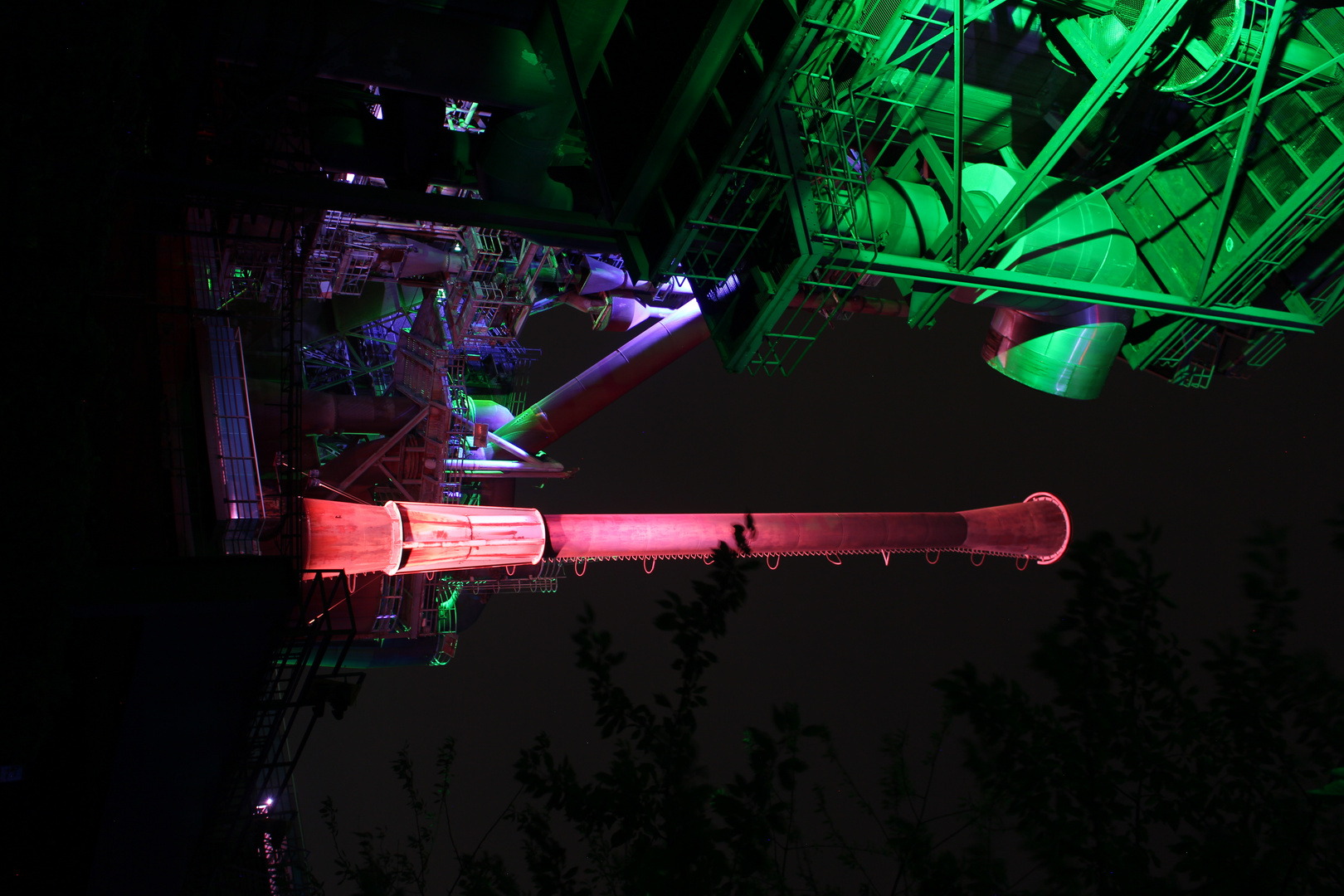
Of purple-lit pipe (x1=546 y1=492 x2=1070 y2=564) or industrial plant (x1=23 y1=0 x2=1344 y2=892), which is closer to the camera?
industrial plant (x1=23 y1=0 x2=1344 y2=892)

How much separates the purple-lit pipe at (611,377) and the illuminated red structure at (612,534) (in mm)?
3405

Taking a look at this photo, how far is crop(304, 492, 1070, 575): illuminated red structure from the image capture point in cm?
1051

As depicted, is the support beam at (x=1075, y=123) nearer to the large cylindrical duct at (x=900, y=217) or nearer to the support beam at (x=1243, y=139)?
the large cylindrical duct at (x=900, y=217)

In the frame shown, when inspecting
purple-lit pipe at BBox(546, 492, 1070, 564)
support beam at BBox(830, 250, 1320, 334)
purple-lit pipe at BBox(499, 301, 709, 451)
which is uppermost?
purple-lit pipe at BBox(499, 301, 709, 451)

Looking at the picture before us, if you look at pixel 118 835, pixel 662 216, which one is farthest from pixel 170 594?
pixel 662 216

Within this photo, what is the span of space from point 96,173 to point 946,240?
833cm

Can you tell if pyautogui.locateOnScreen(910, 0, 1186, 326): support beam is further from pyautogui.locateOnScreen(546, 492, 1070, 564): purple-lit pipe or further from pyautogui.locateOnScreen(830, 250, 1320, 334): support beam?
pyautogui.locateOnScreen(546, 492, 1070, 564): purple-lit pipe

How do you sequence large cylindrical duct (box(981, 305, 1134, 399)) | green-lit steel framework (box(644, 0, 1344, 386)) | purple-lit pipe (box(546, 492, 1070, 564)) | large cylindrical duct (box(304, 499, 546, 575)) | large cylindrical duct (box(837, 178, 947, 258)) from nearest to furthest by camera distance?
green-lit steel framework (box(644, 0, 1344, 386)), large cylindrical duct (box(837, 178, 947, 258)), large cylindrical duct (box(304, 499, 546, 575)), large cylindrical duct (box(981, 305, 1134, 399)), purple-lit pipe (box(546, 492, 1070, 564))

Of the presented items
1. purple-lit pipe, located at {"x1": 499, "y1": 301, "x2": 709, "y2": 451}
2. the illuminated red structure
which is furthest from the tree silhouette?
purple-lit pipe, located at {"x1": 499, "y1": 301, "x2": 709, "y2": 451}

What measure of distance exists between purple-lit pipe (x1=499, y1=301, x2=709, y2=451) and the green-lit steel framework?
5882 mm

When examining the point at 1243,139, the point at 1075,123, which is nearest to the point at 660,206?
the point at 1075,123

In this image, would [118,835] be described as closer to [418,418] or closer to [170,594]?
[170,594]

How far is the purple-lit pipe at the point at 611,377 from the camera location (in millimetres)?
17156

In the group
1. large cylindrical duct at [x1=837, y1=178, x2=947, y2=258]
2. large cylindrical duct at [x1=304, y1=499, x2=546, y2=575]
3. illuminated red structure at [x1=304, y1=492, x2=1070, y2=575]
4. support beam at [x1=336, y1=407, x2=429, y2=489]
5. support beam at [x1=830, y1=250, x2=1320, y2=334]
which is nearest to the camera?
support beam at [x1=830, y1=250, x2=1320, y2=334]
